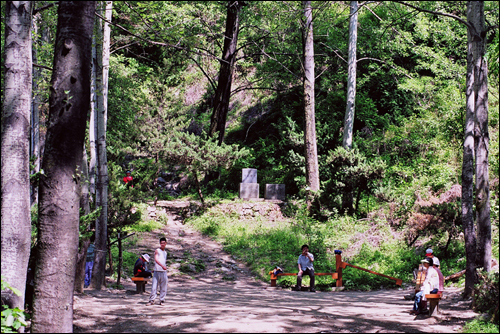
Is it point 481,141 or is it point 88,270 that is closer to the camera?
point 481,141

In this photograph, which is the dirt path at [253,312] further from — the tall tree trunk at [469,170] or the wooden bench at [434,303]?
the tall tree trunk at [469,170]

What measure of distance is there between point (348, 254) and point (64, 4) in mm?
12384

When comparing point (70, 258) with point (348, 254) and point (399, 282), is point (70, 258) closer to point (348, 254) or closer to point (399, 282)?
point (399, 282)

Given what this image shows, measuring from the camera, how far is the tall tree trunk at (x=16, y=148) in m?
5.92

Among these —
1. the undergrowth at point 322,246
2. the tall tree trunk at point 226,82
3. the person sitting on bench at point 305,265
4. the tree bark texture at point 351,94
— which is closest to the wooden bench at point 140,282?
the person sitting on bench at point 305,265

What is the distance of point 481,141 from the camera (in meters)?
8.77

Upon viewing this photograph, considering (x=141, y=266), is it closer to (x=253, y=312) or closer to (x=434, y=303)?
(x=253, y=312)

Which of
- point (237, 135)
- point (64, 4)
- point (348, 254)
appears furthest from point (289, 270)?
point (237, 135)

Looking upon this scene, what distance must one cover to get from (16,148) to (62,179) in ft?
3.83

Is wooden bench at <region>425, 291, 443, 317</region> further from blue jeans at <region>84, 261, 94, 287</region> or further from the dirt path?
blue jeans at <region>84, 261, 94, 287</region>

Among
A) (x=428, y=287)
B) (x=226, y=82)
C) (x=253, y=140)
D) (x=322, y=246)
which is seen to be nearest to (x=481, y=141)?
(x=428, y=287)

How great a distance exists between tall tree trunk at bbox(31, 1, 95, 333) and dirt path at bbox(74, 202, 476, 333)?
1.19 m

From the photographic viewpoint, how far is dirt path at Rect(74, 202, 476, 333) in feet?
22.0

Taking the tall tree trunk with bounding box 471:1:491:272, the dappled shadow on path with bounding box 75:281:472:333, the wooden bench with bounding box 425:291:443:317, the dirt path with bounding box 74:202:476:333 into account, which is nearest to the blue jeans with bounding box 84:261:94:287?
the dirt path with bounding box 74:202:476:333
